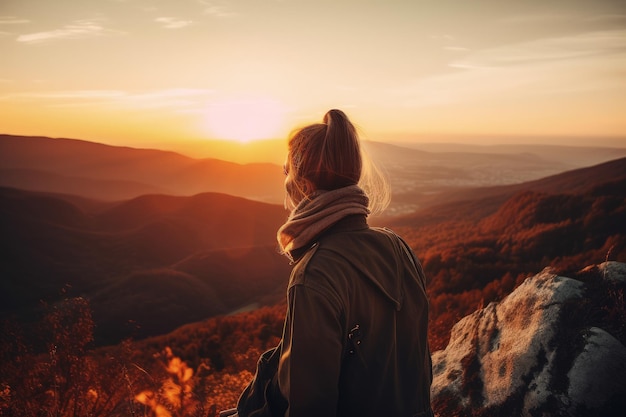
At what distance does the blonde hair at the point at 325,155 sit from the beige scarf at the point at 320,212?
0.07m

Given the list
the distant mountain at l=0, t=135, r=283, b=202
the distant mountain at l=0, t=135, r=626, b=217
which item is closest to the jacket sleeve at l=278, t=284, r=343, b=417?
the distant mountain at l=0, t=135, r=626, b=217

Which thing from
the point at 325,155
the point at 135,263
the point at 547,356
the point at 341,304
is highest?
the point at 325,155

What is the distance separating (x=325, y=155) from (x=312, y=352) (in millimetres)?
948

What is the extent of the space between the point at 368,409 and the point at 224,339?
10618mm

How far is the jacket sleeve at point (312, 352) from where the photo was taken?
146 centimetres

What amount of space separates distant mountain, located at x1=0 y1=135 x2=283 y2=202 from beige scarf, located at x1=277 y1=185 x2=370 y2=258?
102 m

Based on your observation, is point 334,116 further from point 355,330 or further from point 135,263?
point 135,263

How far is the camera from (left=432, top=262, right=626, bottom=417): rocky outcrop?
2699mm

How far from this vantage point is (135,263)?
127ft

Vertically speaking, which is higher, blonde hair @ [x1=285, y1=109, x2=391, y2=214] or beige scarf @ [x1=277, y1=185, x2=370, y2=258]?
blonde hair @ [x1=285, y1=109, x2=391, y2=214]

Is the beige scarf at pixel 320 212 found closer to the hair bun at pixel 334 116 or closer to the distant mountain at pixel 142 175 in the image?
the hair bun at pixel 334 116

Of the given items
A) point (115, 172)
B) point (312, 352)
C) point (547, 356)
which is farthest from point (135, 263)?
point (115, 172)

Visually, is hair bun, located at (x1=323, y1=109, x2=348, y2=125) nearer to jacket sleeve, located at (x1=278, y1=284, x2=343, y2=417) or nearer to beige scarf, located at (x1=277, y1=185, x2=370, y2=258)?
beige scarf, located at (x1=277, y1=185, x2=370, y2=258)

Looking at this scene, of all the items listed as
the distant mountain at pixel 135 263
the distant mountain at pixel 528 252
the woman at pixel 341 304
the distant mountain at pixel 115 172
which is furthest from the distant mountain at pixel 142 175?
the woman at pixel 341 304
